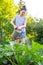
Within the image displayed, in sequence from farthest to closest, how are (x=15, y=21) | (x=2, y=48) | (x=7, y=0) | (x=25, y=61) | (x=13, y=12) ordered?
(x=13, y=12)
(x=7, y=0)
(x=15, y=21)
(x=2, y=48)
(x=25, y=61)

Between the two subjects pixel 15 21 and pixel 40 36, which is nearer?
pixel 15 21

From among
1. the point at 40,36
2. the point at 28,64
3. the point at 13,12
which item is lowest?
the point at 40,36

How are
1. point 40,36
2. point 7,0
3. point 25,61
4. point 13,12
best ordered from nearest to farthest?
point 25,61, point 7,0, point 13,12, point 40,36

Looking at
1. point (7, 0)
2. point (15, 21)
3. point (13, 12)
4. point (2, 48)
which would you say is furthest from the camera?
point (13, 12)

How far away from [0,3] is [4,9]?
1.37 ft

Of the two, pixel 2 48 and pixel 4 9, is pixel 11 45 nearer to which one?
pixel 2 48

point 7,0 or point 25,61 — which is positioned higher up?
point 25,61

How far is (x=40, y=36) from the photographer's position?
13086 millimetres

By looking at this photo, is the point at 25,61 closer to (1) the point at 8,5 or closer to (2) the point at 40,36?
(1) the point at 8,5

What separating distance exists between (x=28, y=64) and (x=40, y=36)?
1136 centimetres

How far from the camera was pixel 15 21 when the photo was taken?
921 centimetres

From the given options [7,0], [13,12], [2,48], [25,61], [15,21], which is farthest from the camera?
[13,12]

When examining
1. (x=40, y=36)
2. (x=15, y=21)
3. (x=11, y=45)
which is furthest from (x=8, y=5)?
(x=11, y=45)

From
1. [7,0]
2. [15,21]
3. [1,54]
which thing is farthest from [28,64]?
[7,0]
